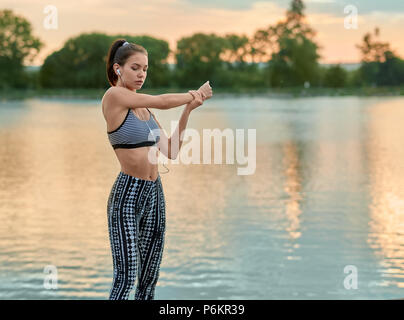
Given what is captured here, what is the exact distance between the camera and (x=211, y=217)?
1415 centimetres

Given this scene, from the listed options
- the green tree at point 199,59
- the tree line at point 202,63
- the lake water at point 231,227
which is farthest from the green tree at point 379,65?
the lake water at point 231,227

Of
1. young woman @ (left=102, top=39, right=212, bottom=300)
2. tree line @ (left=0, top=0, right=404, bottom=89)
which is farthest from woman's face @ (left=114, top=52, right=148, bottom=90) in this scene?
tree line @ (left=0, top=0, right=404, bottom=89)

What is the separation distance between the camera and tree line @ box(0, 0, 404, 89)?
8338cm

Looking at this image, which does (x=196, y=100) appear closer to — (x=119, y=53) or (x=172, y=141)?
(x=172, y=141)

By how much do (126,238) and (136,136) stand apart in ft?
1.51

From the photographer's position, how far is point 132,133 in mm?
3107

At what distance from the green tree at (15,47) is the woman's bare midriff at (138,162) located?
87.0 metres

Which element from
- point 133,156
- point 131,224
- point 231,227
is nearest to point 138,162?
point 133,156

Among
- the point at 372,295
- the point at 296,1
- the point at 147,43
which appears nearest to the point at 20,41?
the point at 147,43

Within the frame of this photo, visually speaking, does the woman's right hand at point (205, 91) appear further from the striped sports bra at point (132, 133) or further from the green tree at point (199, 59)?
the green tree at point (199, 59)

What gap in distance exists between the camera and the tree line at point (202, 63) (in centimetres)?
8338

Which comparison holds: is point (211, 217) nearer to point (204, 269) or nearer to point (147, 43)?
point (204, 269)

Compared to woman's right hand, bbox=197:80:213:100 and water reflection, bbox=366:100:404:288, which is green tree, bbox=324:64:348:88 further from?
woman's right hand, bbox=197:80:213:100
